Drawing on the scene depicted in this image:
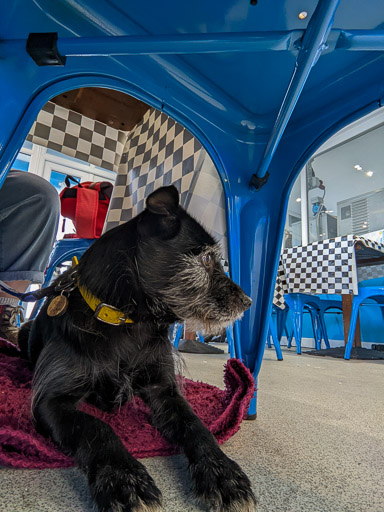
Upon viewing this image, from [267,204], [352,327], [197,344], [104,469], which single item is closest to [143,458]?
[104,469]

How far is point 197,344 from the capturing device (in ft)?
10.9

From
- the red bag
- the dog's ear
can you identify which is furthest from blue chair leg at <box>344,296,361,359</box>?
the dog's ear

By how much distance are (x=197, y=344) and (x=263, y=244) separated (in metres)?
2.52

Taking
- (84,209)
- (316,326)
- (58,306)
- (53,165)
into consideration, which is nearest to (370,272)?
(316,326)

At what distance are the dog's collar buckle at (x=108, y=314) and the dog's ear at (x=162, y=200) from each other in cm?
29

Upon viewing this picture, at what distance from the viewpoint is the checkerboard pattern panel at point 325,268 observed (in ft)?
10.6

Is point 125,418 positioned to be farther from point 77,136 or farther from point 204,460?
point 77,136

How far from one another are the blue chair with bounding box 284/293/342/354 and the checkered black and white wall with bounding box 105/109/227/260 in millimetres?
2677

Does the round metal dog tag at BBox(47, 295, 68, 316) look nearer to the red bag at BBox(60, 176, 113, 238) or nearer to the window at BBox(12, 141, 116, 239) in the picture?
the red bag at BBox(60, 176, 113, 238)

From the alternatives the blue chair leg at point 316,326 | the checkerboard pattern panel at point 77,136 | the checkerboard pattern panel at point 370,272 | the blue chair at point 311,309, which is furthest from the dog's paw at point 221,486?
the blue chair leg at point 316,326

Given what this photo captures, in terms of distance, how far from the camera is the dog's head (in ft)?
2.87

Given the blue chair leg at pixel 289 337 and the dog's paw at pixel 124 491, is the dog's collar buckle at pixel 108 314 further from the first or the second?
the blue chair leg at pixel 289 337

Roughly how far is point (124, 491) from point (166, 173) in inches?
56.8

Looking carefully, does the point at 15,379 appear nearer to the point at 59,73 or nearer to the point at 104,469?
the point at 104,469
